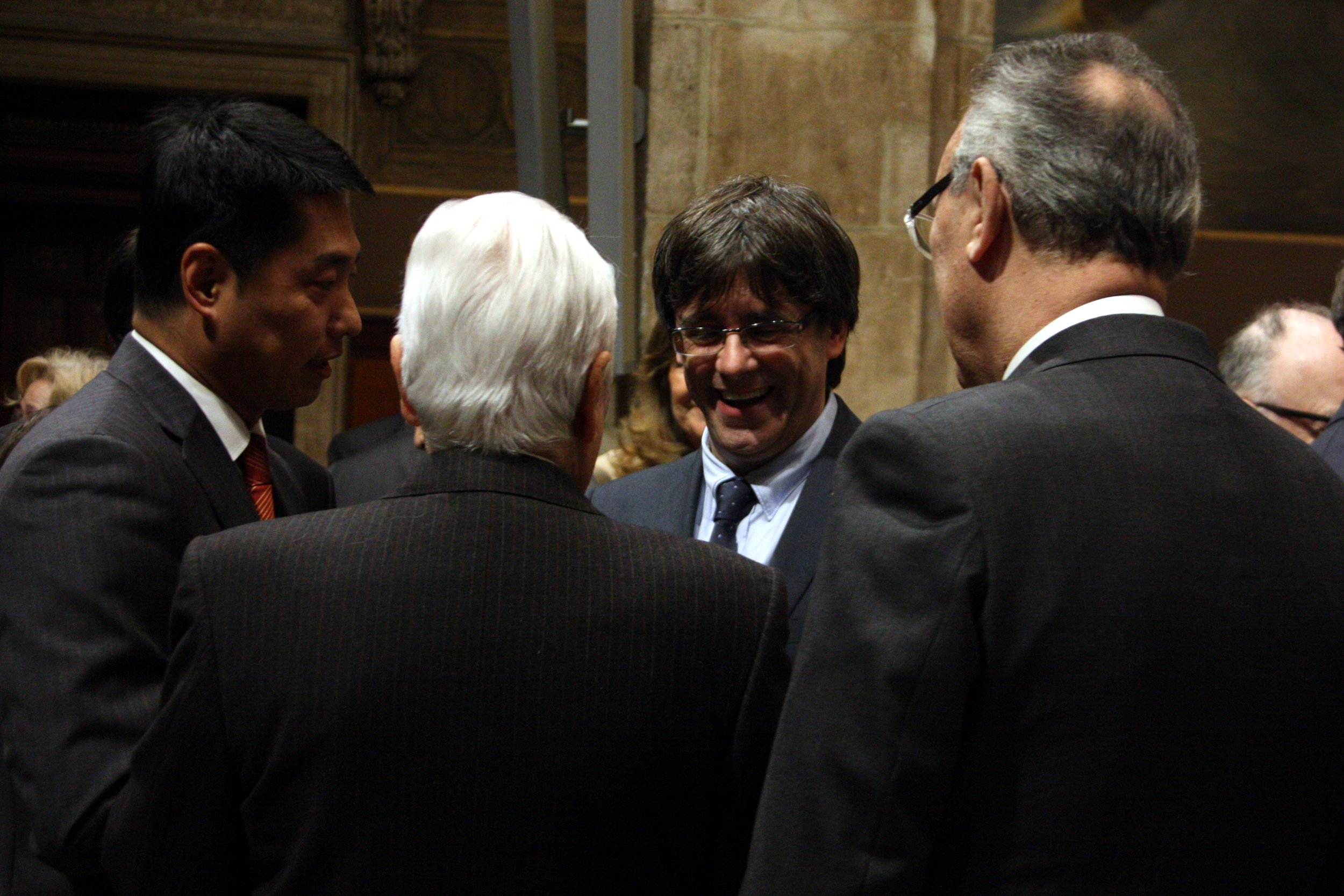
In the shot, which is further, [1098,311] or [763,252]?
[763,252]

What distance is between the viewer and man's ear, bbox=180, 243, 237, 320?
191cm

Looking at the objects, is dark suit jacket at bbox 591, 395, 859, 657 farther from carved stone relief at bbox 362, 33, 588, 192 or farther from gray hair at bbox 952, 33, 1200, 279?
carved stone relief at bbox 362, 33, 588, 192

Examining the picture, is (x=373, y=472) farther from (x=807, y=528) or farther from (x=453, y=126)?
(x=453, y=126)

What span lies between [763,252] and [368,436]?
2387mm

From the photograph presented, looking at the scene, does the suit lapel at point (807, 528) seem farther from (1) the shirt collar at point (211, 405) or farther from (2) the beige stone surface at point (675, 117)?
(2) the beige stone surface at point (675, 117)

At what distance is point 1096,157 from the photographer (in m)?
1.28

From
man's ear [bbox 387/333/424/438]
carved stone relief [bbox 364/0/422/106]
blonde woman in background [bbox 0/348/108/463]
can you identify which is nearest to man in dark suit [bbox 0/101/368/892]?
man's ear [bbox 387/333/424/438]

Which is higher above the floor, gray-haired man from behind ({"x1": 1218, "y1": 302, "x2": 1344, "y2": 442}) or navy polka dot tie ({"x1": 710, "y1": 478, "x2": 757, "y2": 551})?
navy polka dot tie ({"x1": 710, "y1": 478, "x2": 757, "y2": 551})

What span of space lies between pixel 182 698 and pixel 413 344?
397 millimetres

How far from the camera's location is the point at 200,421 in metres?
1.84

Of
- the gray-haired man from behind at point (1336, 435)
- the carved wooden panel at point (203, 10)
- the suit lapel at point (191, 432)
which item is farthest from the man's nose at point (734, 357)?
the carved wooden panel at point (203, 10)

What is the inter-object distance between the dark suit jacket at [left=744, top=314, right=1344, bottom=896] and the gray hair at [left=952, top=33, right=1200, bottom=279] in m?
0.15

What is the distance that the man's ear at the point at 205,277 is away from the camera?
6.25 ft

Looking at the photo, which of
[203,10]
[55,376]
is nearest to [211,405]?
[55,376]
